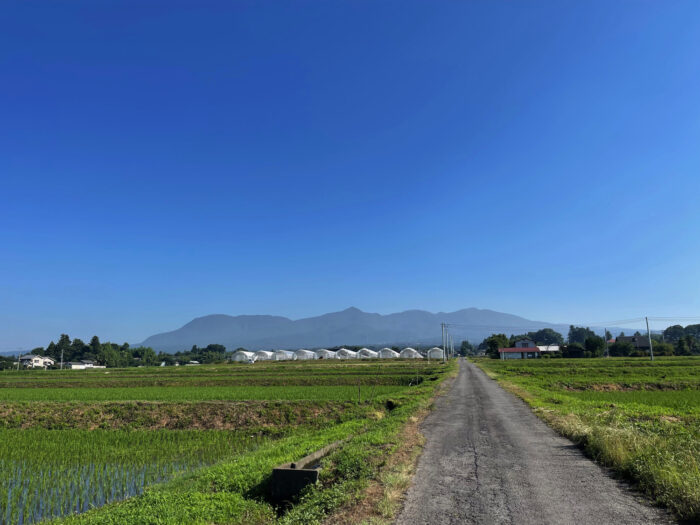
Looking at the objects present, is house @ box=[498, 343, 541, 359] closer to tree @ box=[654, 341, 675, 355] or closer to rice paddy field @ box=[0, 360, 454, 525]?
tree @ box=[654, 341, 675, 355]

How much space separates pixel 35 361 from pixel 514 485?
541 ft

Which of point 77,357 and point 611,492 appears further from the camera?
point 77,357

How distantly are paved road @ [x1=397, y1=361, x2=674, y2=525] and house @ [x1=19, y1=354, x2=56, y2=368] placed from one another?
15154 centimetres

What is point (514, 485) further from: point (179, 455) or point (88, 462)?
point (88, 462)

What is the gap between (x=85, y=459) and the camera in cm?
1706

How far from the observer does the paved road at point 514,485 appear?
7352mm

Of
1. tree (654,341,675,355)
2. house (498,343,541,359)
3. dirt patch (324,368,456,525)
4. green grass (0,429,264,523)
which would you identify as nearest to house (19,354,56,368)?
green grass (0,429,264,523)

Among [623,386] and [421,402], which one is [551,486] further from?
[623,386]

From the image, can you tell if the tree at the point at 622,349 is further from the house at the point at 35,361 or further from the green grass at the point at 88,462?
the house at the point at 35,361

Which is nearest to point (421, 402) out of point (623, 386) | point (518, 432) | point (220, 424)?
point (518, 432)

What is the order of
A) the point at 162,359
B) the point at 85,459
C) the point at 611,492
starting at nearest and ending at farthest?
the point at 611,492
the point at 85,459
the point at 162,359

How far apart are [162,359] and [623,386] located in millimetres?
169041

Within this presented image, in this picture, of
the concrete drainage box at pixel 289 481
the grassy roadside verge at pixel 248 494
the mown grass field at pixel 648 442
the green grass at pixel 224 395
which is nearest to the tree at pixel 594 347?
the green grass at pixel 224 395

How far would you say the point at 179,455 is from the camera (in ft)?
56.9
